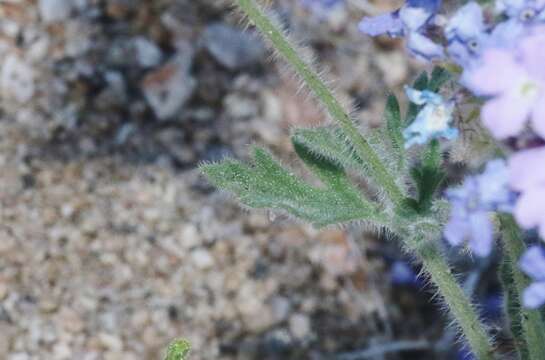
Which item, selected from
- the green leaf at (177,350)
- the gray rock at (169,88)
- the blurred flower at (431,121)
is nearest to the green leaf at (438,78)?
the blurred flower at (431,121)

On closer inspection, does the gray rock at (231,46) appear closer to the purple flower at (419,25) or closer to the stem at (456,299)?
the stem at (456,299)

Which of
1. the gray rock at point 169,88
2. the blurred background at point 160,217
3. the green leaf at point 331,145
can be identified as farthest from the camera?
the gray rock at point 169,88

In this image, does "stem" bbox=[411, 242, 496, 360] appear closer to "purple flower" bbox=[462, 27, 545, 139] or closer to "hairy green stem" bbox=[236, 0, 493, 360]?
"hairy green stem" bbox=[236, 0, 493, 360]

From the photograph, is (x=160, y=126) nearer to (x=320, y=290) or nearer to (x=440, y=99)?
(x=320, y=290)

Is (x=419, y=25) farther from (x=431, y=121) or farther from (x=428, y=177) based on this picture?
(x=428, y=177)

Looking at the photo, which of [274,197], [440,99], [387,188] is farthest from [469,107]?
[274,197]

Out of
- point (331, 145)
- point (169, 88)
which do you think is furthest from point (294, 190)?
point (169, 88)
